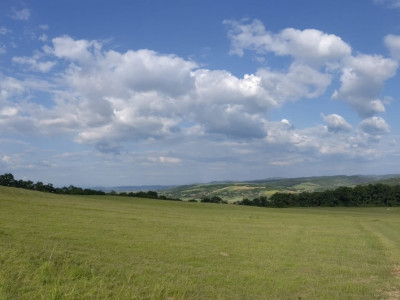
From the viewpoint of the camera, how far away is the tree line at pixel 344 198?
132875mm

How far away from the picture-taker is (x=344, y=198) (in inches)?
5423

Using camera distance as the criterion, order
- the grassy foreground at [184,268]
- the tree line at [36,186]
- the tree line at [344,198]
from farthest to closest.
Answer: the tree line at [344,198] → the tree line at [36,186] → the grassy foreground at [184,268]

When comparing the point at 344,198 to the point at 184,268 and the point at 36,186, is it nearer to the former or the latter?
the point at 36,186

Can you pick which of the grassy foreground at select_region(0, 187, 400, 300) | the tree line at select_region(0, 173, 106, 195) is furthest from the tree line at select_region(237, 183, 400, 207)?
the grassy foreground at select_region(0, 187, 400, 300)

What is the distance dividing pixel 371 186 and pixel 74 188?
361ft

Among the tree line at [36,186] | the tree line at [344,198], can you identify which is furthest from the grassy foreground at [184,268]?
the tree line at [344,198]

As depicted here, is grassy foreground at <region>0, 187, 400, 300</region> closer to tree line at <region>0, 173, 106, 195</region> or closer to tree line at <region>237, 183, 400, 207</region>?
tree line at <region>0, 173, 106, 195</region>

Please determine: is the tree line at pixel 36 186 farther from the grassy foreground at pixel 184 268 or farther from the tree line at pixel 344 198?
the grassy foreground at pixel 184 268

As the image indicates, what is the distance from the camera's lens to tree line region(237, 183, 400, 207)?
132875 millimetres

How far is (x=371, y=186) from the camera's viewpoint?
454 ft

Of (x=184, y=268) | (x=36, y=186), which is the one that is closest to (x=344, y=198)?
(x=36, y=186)

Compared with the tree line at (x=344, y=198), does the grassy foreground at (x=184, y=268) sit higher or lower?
higher

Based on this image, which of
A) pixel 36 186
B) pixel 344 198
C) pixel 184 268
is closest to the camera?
pixel 184 268

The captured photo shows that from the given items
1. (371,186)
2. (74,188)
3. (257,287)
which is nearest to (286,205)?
(371,186)
